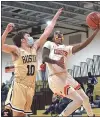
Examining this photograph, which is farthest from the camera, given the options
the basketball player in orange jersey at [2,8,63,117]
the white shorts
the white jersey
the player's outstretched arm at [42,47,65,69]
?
the white jersey

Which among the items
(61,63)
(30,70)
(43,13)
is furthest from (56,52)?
(43,13)

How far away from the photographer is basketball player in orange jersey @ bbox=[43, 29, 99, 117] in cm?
561

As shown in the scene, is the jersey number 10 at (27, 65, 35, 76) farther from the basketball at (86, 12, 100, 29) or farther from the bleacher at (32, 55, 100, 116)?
the bleacher at (32, 55, 100, 116)

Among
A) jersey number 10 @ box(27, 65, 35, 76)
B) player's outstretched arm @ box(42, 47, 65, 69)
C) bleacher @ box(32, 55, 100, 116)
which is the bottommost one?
bleacher @ box(32, 55, 100, 116)

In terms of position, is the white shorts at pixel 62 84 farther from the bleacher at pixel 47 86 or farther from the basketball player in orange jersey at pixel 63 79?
the bleacher at pixel 47 86

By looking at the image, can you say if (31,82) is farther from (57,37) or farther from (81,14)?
(81,14)

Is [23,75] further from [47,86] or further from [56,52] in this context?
[47,86]

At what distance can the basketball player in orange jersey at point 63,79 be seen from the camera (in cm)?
561

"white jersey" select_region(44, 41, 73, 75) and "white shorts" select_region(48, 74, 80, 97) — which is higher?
"white jersey" select_region(44, 41, 73, 75)

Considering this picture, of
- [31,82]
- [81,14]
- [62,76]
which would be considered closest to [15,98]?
[31,82]

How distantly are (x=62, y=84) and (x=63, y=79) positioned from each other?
10 cm

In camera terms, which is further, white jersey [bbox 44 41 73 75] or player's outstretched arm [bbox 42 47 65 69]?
white jersey [bbox 44 41 73 75]

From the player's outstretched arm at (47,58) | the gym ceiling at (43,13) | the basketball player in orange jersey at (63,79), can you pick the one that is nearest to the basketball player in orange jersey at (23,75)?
the player's outstretched arm at (47,58)

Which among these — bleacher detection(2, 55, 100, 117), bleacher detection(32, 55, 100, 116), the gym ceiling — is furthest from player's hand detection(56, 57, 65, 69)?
the gym ceiling
